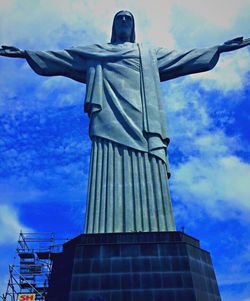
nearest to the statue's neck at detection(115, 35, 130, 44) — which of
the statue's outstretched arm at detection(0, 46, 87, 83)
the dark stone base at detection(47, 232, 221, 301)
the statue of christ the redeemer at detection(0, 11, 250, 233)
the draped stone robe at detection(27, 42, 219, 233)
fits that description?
the statue of christ the redeemer at detection(0, 11, 250, 233)

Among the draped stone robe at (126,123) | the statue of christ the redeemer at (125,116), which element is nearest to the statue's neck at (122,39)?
the statue of christ the redeemer at (125,116)

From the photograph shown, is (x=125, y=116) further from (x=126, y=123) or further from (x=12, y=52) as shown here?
(x=12, y=52)

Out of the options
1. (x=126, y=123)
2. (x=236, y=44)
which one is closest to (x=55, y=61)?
(x=126, y=123)

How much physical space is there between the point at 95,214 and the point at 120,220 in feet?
2.39

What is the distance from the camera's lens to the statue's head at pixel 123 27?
43.4 feet

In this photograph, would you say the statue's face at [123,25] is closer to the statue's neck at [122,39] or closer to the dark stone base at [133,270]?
the statue's neck at [122,39]

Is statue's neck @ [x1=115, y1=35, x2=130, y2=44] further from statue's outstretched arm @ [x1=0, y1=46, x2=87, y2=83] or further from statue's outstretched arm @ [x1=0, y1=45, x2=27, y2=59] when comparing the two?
statue's outstretched arm @ [x1=0, y1=45, x2=27, y2=59]

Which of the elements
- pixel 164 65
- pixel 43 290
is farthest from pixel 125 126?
pixel 43 290

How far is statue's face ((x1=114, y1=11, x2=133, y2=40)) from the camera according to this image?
43.4ft

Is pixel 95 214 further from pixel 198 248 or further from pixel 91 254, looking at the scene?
pixel 198 248

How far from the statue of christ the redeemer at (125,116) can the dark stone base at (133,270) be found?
2.61 ft

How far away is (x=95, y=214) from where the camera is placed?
9.34 metres

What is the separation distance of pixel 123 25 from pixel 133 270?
945 centimetres

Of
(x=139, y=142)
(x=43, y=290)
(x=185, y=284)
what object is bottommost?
(x=185, y=284)
